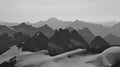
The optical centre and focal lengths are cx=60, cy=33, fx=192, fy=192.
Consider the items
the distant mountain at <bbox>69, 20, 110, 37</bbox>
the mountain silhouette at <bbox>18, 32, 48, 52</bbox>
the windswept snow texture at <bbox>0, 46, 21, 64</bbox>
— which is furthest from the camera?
the distant mountain at <bbox>69, 20, 110, 37</bbox>

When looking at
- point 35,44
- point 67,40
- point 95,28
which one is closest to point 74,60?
point 35,44

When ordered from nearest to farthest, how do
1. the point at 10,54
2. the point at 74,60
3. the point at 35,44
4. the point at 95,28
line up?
the point at 74,60
the point at 10,54
the point at 35,44
the point at 95,28

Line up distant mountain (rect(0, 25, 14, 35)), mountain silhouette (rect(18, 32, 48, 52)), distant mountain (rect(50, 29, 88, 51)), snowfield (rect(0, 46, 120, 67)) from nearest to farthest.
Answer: snowfield (rect(0, 46, 120, 67)) → mountain silhouette (rect(18, 32, 48, 52)) → distant mountain (rect(50, 29, 88, 51)) → distant mountain (rect(0, 25, 14, 35))

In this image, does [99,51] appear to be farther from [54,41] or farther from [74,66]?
[54,41]

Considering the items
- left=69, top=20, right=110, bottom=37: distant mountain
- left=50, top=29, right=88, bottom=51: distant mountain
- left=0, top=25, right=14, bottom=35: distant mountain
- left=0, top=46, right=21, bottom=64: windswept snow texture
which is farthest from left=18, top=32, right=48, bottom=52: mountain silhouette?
left=69, top=20, right=110, bottom=37: distant mountain

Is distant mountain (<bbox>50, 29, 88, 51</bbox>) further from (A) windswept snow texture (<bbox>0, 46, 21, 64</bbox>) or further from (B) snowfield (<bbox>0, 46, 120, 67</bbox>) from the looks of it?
(B) snowfield (<bbox>0, 46, 120, 67</bbox>)

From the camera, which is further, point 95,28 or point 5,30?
point 95,28

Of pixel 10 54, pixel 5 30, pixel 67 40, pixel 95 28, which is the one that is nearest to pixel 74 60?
pixel 10 54

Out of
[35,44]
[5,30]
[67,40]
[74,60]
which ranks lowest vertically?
[5,30]

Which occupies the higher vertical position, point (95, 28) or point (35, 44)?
point (35, 44)

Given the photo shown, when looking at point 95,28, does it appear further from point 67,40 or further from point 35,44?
point 35,44

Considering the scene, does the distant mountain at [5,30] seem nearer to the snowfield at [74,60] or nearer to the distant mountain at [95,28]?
the snowfield at [74,60]

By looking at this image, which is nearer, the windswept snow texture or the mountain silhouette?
the windswept snow texture

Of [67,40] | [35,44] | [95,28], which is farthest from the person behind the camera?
[95,28]
